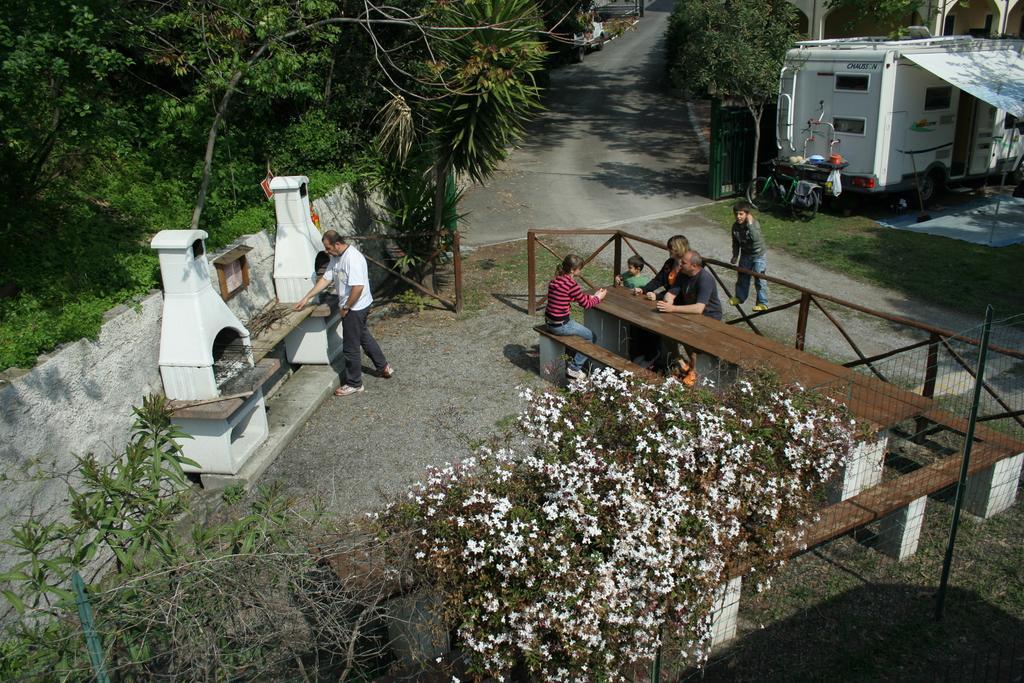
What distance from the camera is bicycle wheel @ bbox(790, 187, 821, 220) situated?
46.9 feet

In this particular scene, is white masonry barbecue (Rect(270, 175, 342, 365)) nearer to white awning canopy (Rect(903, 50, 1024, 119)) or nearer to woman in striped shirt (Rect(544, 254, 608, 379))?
woman in striped shirt (Rect(544, 254, 608, 379))

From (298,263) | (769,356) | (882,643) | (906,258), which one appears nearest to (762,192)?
(906,258)

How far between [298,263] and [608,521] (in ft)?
19.4

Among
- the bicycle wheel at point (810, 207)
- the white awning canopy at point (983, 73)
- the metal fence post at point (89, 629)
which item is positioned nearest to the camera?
the metal fence post at point (89, 629)

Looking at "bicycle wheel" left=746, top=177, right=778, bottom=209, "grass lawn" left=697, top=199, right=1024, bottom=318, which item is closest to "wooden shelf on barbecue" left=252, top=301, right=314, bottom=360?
"grass lawn" left=697, top=199, right=1024, bottom=318

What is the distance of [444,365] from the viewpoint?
→ 9.35 m

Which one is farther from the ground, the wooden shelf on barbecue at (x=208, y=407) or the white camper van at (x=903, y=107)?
the white camper van at (x=903, y=107)

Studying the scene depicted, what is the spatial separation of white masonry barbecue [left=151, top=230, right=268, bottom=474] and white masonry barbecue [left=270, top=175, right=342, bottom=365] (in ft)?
6.11

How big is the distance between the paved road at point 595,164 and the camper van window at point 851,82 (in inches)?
125

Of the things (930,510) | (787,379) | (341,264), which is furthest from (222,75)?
(930,510)

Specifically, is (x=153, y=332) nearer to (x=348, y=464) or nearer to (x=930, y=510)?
(x=348, y=464)

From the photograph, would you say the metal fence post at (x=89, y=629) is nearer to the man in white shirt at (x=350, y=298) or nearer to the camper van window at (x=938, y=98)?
the man in white shirt at (x=350, y=298)

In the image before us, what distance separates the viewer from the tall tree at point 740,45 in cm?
1462

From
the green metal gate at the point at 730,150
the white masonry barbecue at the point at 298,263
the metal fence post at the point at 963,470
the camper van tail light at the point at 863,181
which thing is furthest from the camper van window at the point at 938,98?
the white masonry barbecue at the point at 298,263
